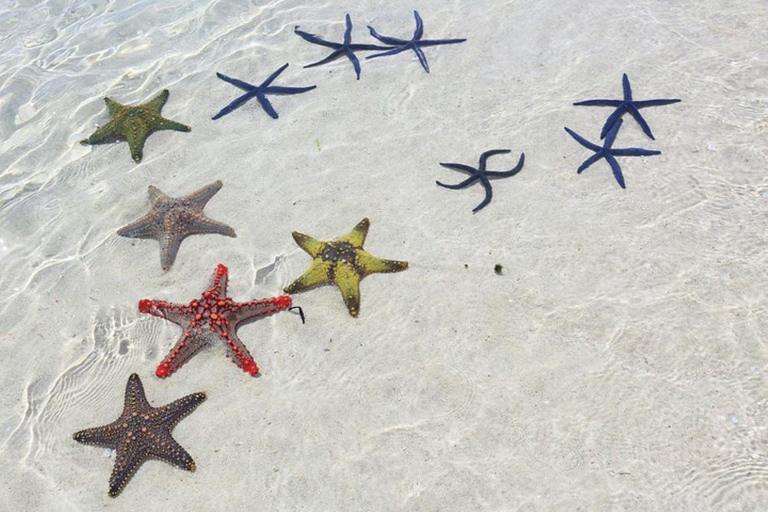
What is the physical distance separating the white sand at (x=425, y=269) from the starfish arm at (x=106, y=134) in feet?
0.75

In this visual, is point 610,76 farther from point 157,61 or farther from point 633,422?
point 157,61

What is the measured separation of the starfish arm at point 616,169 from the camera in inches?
215

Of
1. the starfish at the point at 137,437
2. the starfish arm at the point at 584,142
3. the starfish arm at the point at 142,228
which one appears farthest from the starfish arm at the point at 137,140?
the starfish arm at the point at 584,142

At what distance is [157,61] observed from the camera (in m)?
7.63

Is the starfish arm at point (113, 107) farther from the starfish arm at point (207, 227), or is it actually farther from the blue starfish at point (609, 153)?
the blue starfish at point (609, 153)

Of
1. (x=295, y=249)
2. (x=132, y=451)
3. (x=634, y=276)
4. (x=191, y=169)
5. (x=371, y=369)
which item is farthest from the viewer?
(x=191, y=169)

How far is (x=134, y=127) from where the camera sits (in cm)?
646

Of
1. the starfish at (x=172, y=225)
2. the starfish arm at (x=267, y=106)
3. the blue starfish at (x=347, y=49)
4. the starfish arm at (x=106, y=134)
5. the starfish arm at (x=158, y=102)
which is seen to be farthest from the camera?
the blue starfish at (x=347, y=49)

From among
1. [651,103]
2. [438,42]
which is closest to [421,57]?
[438,42]

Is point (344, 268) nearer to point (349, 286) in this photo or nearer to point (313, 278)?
point (349, 286)

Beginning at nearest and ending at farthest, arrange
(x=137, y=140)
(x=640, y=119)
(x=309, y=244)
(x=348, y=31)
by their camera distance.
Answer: (x=309, y=244) → (x=640, y=119) → (x=137, y=140) → (x=348, y=31)

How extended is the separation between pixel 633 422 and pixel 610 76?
4362 millimetres

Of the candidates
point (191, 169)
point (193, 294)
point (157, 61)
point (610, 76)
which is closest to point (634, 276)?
point (610, 76)

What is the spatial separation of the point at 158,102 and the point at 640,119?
5701mm
